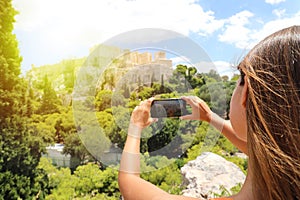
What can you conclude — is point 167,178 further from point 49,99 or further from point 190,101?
point 190,101

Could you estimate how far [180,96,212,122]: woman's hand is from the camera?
0.94 m

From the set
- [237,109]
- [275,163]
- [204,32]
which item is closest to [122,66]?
[237,109]

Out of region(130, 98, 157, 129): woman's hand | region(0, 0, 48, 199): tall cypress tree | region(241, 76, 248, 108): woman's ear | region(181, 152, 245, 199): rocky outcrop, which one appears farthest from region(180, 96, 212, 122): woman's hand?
region(0, 0, 48, 199): tall cypress tree

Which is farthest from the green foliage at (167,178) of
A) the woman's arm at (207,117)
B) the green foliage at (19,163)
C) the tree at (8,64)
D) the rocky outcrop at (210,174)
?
the woman's arm at (207,117)

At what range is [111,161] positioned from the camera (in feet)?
3.82

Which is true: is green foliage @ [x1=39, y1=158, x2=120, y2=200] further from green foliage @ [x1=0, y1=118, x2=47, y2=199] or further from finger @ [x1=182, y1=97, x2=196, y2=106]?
finger @ [x1=182, y1=97, x2=196, y2=106]

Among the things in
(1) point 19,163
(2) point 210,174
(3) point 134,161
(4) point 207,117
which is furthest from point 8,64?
(3) point 134,161

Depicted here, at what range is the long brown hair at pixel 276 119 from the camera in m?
0.61

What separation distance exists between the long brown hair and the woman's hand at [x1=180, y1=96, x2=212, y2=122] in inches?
11.7

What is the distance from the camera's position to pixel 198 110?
0.98 metres

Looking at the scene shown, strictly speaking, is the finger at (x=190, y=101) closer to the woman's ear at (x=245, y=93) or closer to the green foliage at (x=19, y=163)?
the woman's ear at (x=245, y=93)

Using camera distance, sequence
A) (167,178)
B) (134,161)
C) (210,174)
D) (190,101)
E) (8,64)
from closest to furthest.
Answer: (134,161)
(190,101)
(8,64)
(210,174)
(167,178)

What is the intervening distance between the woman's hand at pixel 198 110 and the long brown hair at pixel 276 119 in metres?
0.30

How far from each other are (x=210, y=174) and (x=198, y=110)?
2205 millimetres
